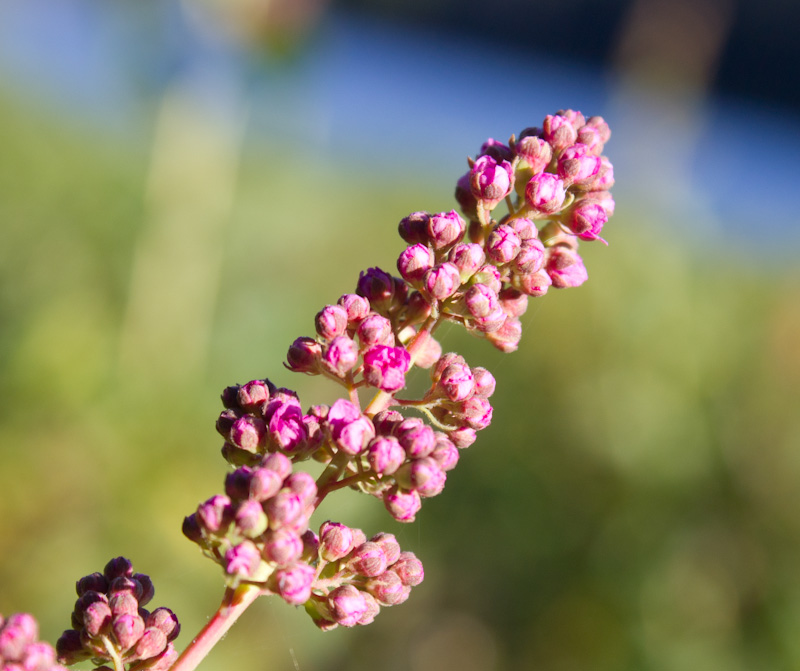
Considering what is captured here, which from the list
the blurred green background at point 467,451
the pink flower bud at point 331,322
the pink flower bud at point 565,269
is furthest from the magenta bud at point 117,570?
the blurred green background at point 467,451

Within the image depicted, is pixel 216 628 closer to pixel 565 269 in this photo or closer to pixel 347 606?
pixel 347 606

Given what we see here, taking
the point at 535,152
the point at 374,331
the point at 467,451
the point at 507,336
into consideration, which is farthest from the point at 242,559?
the point at 467,451

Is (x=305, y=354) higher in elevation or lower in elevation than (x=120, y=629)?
higher

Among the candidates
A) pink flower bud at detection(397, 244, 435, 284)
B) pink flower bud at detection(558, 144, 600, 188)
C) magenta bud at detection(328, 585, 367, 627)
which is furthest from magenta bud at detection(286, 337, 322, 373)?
pink flower bud at detection(558, 144, 600, 188)

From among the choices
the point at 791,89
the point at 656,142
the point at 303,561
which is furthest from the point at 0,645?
the point at 791,89

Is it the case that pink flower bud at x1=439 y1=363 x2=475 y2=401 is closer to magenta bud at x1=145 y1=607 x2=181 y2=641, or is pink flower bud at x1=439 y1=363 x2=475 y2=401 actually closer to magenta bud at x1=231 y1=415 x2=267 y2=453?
magenta bud at x1=231 y1=415 x2=267 y2=453

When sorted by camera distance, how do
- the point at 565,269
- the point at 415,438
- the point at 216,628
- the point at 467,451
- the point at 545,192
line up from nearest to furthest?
the point at 216,628 → the point at 415,438 → the point at 545,192 → the point at 565,269 → the point at 467,451
